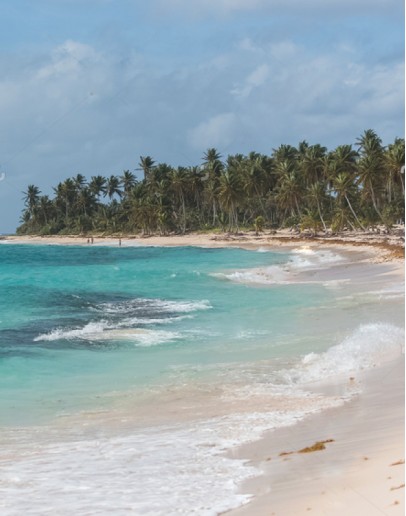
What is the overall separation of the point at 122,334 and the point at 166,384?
768 cm

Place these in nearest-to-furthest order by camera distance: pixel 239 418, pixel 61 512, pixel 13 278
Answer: pixel 61 512
pixel 239 418
pixel 13 278

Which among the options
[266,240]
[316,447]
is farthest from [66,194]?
[316,447]

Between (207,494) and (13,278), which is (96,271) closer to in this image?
(13,278)

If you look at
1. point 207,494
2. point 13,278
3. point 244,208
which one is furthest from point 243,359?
point 244,208

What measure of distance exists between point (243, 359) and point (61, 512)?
30.2 feet

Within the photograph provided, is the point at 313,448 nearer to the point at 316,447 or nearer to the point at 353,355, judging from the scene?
the point at 316,447

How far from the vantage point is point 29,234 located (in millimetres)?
162375

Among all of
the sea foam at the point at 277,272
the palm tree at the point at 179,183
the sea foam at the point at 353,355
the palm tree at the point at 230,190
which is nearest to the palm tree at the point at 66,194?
the palm tree at the point at 179,183

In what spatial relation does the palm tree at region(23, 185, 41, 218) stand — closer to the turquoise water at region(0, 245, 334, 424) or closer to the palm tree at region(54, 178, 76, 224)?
the palm tree at region(54, 178, 76, 224)

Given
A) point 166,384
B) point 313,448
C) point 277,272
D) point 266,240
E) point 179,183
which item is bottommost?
point 166,384

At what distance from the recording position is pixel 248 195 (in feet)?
345

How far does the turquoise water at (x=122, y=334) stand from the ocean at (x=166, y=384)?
75 mm

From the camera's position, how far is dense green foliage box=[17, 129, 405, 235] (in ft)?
269

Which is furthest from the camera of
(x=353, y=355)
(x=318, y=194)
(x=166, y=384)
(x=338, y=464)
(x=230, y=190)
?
(x=230, y=190)
